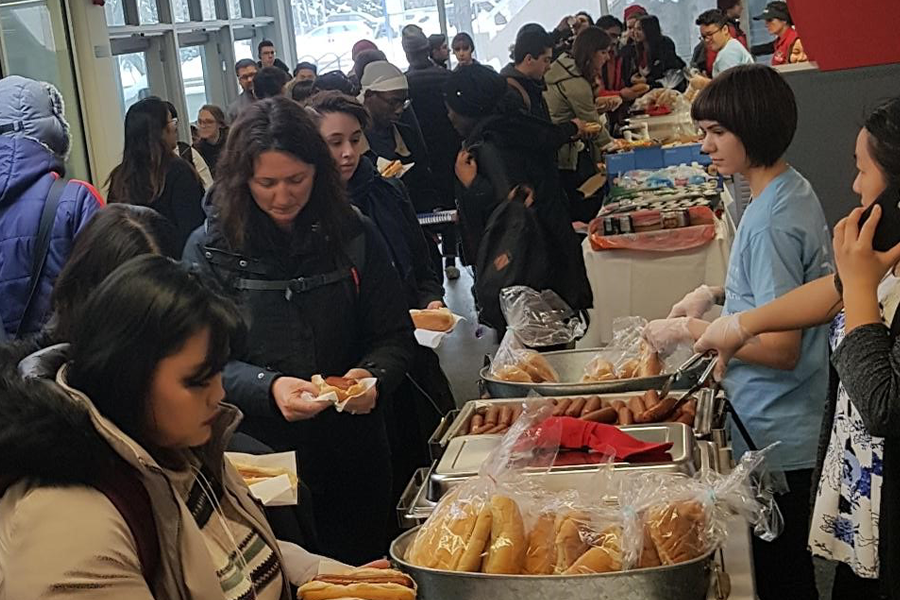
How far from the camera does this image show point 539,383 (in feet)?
9.11

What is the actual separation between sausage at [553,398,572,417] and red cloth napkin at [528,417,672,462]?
18 cm

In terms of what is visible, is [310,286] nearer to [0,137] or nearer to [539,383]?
[539,383]

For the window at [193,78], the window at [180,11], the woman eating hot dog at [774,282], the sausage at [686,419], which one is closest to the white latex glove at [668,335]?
the woman eating hot dog at [774,282]

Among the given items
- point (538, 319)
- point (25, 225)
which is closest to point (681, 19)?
point (538, 319)

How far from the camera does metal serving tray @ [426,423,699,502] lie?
209 centimetres

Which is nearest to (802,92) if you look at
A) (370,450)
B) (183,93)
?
(370,450)

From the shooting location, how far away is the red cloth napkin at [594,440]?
2148 mm

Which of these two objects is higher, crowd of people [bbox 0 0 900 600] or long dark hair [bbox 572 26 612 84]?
long dark hair [bbox 572 26 612 84]

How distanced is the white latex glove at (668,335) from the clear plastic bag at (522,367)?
0.25 m

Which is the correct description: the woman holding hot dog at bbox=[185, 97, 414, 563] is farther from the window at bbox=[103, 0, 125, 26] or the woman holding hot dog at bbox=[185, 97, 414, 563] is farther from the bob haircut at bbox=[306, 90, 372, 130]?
the window at bbox=[103, 0, 125, 26]

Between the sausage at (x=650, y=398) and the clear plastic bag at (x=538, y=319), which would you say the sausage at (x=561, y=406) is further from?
the clear plastic bag at (x=538, y=319)

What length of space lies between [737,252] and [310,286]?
3.09 ft

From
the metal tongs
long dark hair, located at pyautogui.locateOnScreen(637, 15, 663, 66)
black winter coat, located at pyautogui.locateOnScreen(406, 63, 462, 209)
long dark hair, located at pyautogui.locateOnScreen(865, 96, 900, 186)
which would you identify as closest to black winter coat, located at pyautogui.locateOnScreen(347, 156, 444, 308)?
the metal tongs

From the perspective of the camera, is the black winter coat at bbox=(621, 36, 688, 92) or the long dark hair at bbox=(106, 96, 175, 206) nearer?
the long dark hair at bbox=(106, 96, 175, 206)
